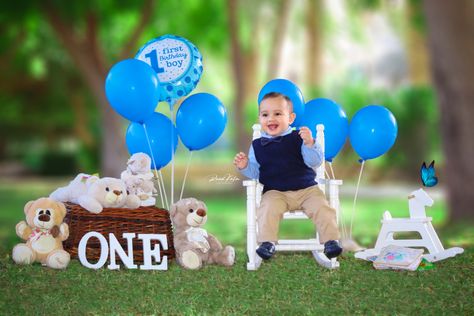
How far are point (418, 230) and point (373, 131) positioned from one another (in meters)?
0.71

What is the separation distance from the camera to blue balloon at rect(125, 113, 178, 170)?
13.6 ft

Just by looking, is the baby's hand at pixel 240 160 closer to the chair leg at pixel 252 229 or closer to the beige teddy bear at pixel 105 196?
the chair leg at pixel 252 229

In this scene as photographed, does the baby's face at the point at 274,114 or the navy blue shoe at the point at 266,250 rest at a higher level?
the baby's face at the point at 274,114

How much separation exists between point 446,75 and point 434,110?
483 cm

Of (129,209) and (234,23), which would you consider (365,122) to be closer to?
(129,209)

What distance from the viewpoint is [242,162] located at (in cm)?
371

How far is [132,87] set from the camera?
3.74 m

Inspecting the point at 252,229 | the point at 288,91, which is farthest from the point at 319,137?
the point at 252,229

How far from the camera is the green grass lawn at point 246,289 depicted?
3.08 m

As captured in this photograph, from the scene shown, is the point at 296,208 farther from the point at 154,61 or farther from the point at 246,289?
the point at 154,61

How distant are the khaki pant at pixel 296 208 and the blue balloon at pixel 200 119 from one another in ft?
1.98

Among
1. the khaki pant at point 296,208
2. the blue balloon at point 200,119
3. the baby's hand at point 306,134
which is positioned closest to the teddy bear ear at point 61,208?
the blue balloon at point 200,119

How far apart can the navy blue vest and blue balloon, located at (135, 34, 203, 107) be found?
747 millimetres

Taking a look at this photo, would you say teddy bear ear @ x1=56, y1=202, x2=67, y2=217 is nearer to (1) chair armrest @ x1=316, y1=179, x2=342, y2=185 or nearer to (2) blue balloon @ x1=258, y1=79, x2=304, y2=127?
(2) blue balloon @ x1=258, y1=79, x2=304, y2=127
